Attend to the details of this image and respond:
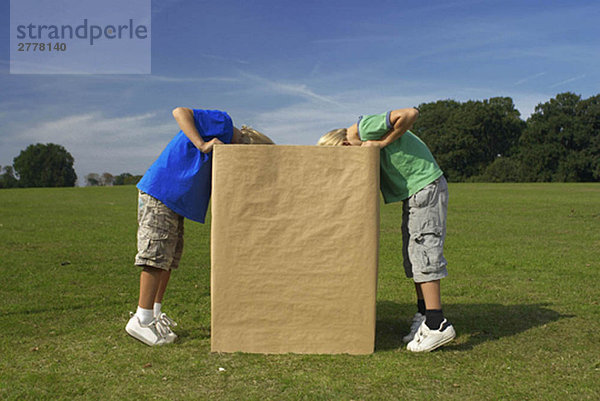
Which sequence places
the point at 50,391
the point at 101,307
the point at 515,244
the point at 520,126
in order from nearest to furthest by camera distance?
the point at 50,391 → the point at 101,307 → the point at 515,244 → the point at 520,126

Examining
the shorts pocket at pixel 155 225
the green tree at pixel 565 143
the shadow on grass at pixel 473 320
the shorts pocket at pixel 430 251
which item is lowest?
the shadow on grass at pixel 473 320

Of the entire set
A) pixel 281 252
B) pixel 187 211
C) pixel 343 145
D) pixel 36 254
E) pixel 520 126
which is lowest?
pixel 36 254

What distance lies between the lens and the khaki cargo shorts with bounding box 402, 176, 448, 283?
388 cm

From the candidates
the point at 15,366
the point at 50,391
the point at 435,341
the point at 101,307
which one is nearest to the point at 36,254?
the point at 101,307

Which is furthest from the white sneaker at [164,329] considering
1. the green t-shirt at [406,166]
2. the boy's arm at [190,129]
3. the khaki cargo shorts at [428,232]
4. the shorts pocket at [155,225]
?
the green t-shirt at [406,166]

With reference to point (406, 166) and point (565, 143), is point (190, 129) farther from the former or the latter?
point (565, 143)

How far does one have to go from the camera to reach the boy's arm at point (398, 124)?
364cm

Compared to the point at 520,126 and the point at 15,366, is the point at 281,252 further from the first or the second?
the point at 520,126

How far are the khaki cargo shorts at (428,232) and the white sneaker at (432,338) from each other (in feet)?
1.12

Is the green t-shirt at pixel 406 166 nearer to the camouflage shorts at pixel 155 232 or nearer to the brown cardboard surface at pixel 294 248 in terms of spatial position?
the brown cardboard surface at pixel 294 248

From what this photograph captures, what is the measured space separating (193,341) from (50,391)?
3.76 feet

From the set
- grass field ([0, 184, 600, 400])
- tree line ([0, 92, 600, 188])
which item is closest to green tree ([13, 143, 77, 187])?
tree line ([0, 92, 600, 188])

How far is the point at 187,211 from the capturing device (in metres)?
3.96

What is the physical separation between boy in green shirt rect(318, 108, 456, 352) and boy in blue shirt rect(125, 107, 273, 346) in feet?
2.23
